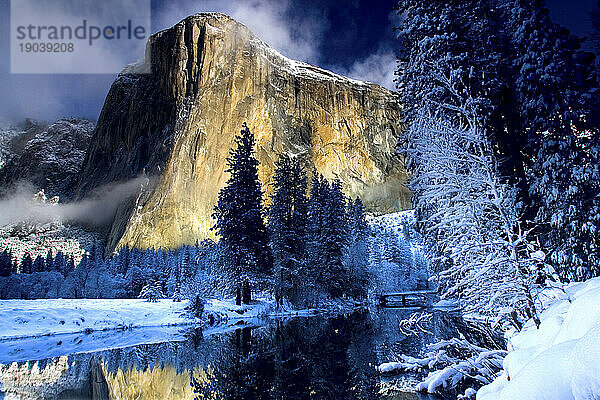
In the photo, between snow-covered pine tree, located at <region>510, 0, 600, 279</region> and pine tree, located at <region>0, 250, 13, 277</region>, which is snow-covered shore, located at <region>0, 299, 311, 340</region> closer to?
snow-covered pine tree, located at <region>510, 0, 600, 279</region>

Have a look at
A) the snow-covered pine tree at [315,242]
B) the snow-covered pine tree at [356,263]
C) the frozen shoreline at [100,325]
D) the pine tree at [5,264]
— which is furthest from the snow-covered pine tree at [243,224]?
the pine tree at [5,264]

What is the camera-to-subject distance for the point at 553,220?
12.2m

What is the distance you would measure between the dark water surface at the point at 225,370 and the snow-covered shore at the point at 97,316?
3546 mm

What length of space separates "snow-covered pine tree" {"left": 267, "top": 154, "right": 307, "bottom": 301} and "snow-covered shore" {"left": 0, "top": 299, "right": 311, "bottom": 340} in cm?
313

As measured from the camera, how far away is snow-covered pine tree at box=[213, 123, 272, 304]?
93.4 ft

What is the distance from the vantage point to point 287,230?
110 feet

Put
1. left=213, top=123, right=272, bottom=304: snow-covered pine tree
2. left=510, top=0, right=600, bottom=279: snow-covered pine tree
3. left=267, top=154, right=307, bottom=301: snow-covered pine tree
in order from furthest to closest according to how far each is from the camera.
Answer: left=267, top=154, right=307, bottom=301: snow-covered pine tree, left=213, top=123, right=272, bottom=304: snow-covered pine tree, left=510, top=0, right=600, bottom=279: snow-covered pine tree

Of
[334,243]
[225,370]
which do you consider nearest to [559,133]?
[225,370]

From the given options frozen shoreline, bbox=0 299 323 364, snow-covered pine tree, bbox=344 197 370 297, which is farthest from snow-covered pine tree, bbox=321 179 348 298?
frozen shoreline, bbox=0 299 323 364

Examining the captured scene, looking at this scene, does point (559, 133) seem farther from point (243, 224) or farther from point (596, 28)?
point (243, 224)

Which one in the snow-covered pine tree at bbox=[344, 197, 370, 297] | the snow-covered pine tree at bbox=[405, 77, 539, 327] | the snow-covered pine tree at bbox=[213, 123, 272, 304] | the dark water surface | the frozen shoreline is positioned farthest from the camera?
the snow-covered pine tree at bbox=[344, 197, 370, 297]

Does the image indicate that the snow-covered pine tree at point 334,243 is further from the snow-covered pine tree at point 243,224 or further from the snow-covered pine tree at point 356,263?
the snow-covered pine tree at point 243,224

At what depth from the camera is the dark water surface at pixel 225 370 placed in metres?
9.16

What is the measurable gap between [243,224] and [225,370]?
18417 mm
